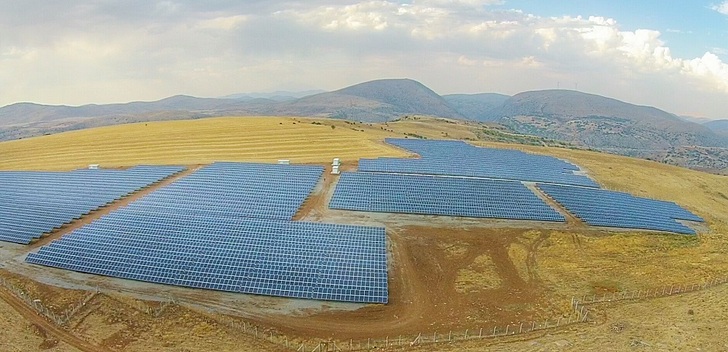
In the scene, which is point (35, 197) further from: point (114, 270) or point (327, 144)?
point (327, 144)

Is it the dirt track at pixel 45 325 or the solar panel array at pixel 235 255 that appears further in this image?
the solar panel array at pixel 235 255

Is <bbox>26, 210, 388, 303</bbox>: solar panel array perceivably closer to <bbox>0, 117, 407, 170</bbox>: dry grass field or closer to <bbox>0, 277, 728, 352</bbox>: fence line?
<bbox>0, 277, 728, 352</bbox>: fence line

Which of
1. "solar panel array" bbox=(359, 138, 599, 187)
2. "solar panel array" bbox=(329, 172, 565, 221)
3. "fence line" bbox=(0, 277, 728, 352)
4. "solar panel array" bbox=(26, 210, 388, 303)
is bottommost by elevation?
"fence line" bbox=(0, 277, 728, 352)

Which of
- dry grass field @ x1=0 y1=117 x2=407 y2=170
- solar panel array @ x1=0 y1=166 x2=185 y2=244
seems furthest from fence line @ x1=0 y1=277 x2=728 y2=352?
dry grass field @ x1=0 y1=117 x2=407 y2=170

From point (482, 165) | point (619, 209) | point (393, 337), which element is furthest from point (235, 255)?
point (482, 165)

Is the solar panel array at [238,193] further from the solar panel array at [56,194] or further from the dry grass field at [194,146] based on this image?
the dry grass field at [194,146]

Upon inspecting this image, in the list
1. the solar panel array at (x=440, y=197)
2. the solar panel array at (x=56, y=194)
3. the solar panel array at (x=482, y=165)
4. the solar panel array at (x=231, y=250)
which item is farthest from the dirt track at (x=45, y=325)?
the solar panel array at (x=482, y=165)

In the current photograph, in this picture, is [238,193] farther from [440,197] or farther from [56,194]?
[440,197]

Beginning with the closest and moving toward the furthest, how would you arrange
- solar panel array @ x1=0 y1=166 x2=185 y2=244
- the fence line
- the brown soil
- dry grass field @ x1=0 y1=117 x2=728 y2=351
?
dry grass field @ x1=0 y1=117 x2=728 y2=351 < the fence line < the brown soil < solar panel array @ x1=0 y1=166 x2=185 y2=244
